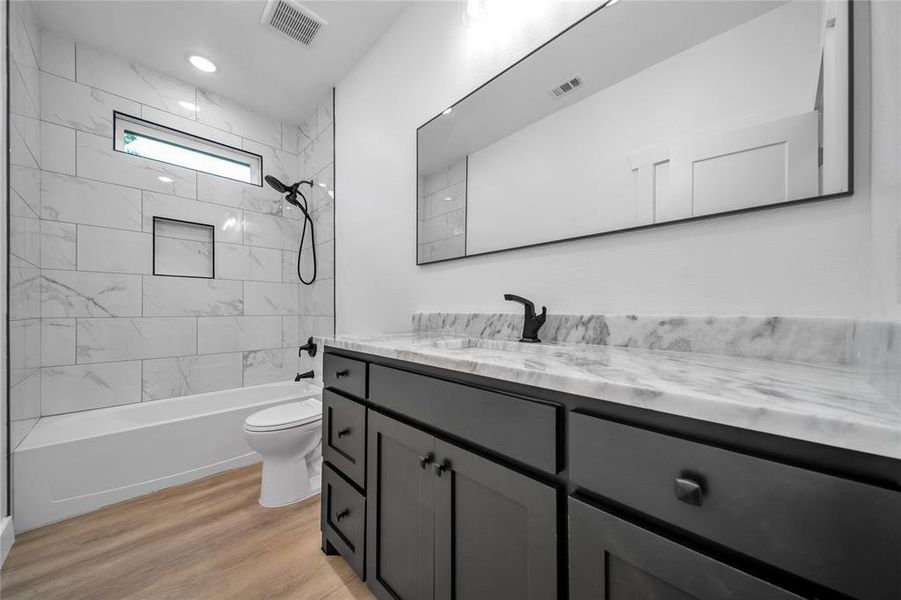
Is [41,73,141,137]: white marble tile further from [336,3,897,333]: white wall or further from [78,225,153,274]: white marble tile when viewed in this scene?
[336,3,897,333]: white wall

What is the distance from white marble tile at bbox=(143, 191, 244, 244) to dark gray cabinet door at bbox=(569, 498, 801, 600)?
311cm

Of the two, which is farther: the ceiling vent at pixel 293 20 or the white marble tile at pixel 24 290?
the ceiling vent at pixel 293 20

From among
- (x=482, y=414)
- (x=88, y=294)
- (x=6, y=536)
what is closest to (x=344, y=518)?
(x=482, y=414)

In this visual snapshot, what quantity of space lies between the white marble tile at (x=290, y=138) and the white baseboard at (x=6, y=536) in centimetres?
289

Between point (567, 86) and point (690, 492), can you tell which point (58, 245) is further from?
point (690, 492)

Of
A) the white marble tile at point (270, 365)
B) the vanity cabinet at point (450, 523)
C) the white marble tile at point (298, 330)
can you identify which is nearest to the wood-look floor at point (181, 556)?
the vanity cabinet at point (450, 523)

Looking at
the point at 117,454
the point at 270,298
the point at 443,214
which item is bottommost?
the point at 117,454

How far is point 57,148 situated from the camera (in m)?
2.12

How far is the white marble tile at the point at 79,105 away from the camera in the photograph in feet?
6.91

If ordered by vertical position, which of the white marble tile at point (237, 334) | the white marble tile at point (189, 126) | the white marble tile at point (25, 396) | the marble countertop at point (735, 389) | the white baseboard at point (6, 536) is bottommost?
the white baseboard at point (6, 536)

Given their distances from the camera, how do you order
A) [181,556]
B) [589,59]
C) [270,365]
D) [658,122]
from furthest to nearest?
1. [270,365]
2. [181,556]
3. [589,59]
4. [658,122]

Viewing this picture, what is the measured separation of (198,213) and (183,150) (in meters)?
0.50

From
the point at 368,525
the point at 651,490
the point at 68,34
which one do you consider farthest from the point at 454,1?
the point at 68,34

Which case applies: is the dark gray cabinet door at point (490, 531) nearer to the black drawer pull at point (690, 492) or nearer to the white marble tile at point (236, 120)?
the black drawer pull at point (690, 492)
